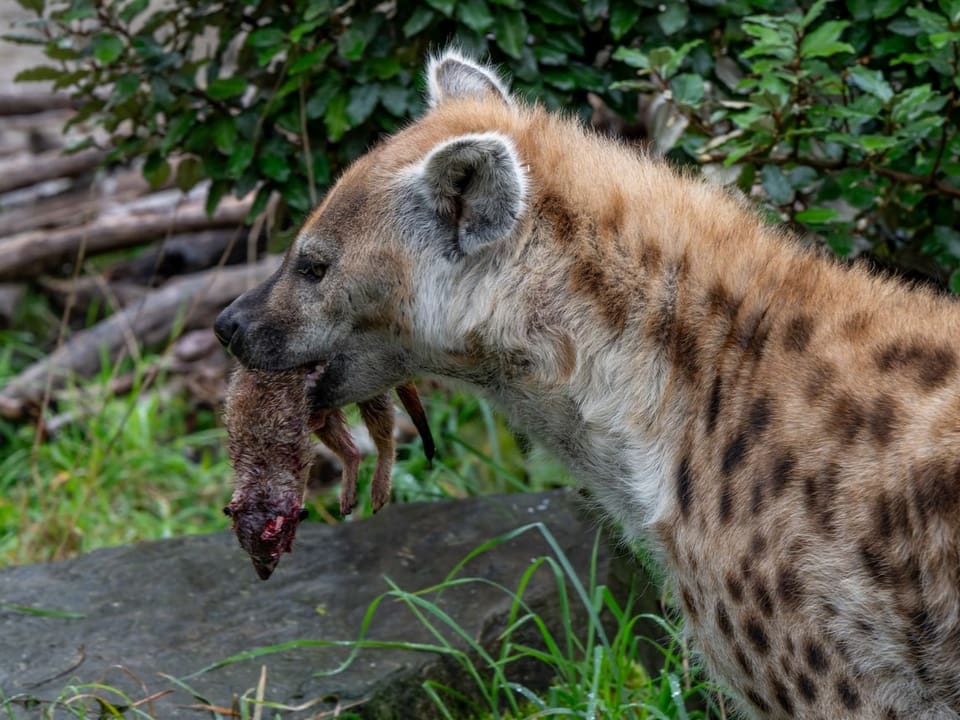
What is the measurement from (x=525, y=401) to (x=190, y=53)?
6.94ft

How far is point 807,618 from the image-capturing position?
2359mm

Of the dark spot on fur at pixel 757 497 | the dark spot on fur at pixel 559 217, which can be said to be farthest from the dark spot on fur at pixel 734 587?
the dark spot on fur at pixel 559 217

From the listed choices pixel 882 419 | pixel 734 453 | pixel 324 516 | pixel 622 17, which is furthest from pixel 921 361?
pixel 324 516

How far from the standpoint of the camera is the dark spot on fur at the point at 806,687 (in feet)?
7.75

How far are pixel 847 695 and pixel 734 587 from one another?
0.27 meters

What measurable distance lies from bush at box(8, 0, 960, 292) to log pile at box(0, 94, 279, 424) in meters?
1.97

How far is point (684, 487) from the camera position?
2.63 m

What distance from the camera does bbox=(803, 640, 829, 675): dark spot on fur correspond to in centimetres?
235

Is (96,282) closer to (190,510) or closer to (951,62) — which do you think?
(190,510)

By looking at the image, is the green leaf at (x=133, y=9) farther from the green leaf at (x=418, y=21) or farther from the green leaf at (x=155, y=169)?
the green leaf at (x=418, y=21)

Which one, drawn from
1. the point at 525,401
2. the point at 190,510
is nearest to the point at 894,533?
the point at 525,401

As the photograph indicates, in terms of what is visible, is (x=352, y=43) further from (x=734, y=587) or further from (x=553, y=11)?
(x=734, y=587)

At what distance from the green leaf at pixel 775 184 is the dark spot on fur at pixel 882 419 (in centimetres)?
113

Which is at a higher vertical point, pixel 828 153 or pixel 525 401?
pixel 828 153
